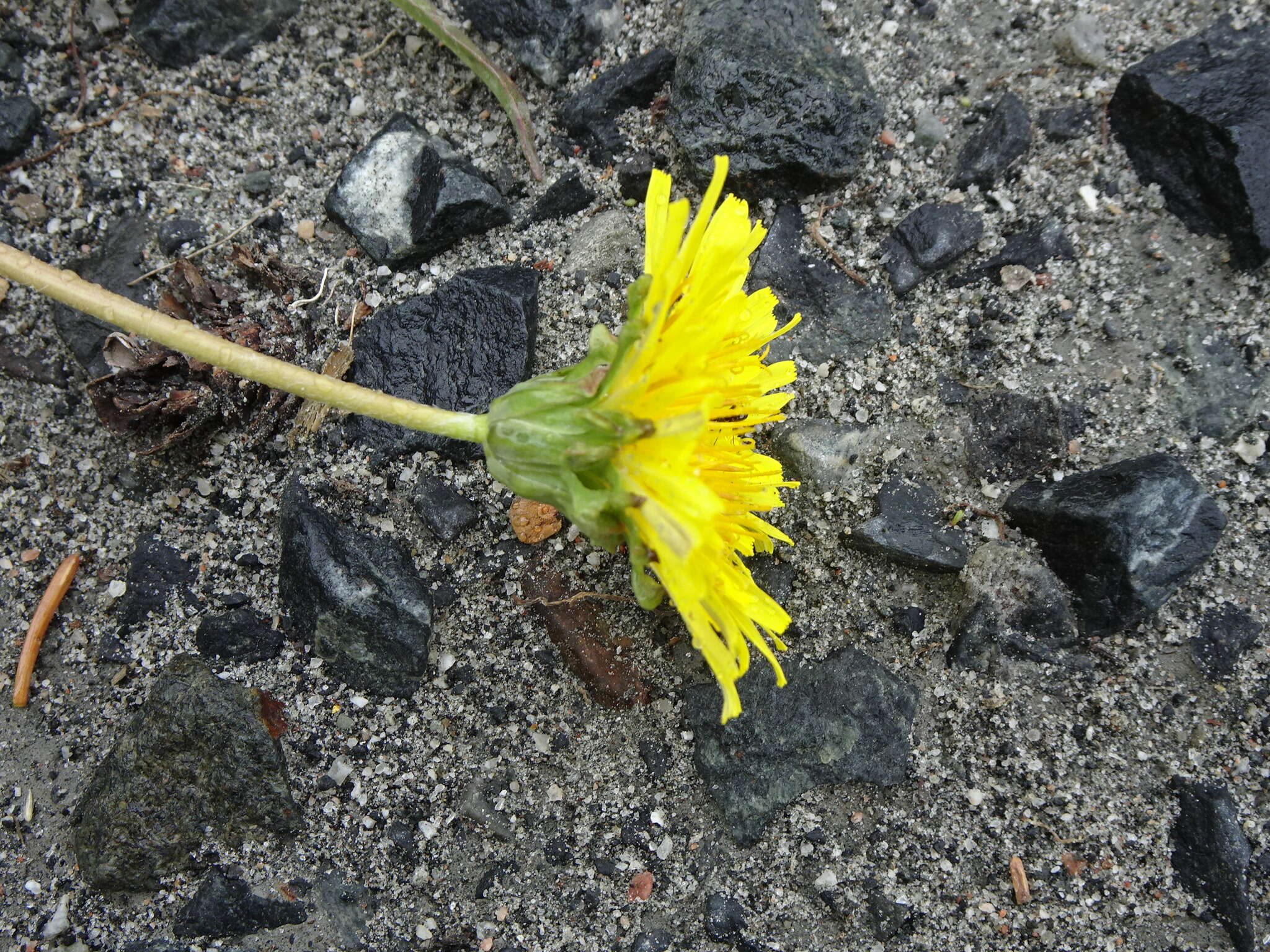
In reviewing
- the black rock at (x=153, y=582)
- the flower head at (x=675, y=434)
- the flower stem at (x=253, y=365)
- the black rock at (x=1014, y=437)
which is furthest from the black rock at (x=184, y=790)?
the black rock at (x=1014, y=437)

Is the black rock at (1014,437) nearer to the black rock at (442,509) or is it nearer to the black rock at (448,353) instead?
the black rock at (448,353)

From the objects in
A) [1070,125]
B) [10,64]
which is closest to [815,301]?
[1070,125]

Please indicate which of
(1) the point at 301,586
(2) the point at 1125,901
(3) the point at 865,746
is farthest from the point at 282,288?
(2) the point at 1125,901

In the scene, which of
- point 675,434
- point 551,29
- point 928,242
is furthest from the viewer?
point 551,29

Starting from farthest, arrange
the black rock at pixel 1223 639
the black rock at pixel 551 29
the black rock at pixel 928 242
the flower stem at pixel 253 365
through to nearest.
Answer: the black rock at pixel 551 29
the black rock at pixel 928 242
the black rock at pixel 1223 639
the flower stem at pixel 253 365

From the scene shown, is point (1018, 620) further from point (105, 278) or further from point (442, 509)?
point (105, 278)

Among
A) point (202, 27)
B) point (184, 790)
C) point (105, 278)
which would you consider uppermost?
point (202, 27)
